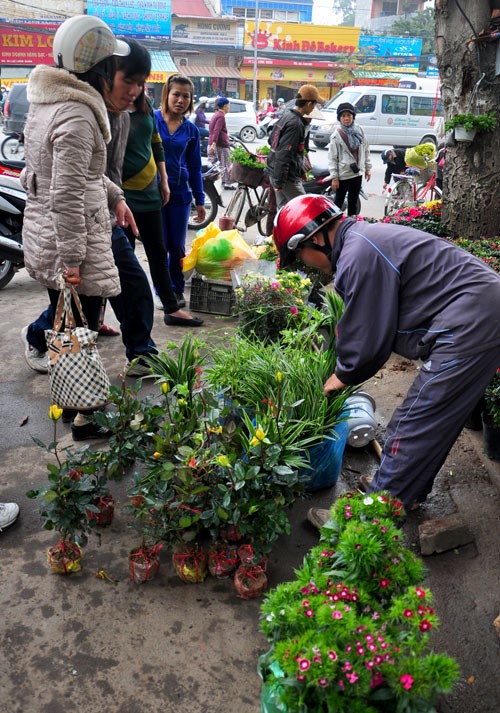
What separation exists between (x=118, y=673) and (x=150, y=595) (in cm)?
37

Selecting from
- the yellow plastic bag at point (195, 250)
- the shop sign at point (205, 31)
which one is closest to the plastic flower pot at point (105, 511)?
the yellow plastic bag at point (195, 250)

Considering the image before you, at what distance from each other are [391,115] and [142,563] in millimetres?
22037

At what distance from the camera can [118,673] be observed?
6.74 feet

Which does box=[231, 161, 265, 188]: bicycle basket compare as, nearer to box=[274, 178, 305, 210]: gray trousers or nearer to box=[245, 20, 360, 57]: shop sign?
box=[274, 178, 305, 210]: gray trousers

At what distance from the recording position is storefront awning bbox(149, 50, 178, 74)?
34.9 meters

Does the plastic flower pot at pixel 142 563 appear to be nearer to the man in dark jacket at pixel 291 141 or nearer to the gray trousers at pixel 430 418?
the gray trousers at pixel 430 418

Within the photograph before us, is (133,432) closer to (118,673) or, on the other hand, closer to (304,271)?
(118,673)

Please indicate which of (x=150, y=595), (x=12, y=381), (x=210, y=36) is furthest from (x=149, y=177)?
(x=210, y=36)

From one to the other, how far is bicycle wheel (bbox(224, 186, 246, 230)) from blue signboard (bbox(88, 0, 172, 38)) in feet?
98.8

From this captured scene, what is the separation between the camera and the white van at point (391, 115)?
21281 millimetres

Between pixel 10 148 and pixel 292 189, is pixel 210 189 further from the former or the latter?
pixel 10 148

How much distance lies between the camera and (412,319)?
2412 millimetres

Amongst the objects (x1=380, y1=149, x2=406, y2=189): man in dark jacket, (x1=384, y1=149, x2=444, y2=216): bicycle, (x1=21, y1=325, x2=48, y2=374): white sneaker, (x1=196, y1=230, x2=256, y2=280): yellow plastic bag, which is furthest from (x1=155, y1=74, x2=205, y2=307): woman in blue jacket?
(x1=380, y1=149, x2=406, y2=189): man in dark jacket

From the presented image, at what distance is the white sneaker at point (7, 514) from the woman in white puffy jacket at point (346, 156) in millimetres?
6580
